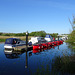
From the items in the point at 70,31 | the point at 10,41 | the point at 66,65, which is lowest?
the point at 66,65

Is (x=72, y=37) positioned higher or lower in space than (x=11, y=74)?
higher

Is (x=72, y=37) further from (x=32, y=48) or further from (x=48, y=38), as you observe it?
(x=48, y=38)

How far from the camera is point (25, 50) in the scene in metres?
19.1

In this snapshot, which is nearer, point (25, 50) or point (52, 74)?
point (52, 74)

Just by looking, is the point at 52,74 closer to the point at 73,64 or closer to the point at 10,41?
the point at 73,64

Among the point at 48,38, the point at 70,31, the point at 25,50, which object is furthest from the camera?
the point at 48,38

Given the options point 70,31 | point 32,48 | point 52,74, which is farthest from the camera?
point 32,48

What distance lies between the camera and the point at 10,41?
791 inches

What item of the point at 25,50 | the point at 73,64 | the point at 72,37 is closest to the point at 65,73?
the point at 73,64

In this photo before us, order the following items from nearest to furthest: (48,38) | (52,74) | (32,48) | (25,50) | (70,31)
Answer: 1. (52,74)
2. (70,31)
3. (25,50)
4. (32,48)
5. (48,38)

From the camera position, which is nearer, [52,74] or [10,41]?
[52,74]

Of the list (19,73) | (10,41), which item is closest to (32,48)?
(10,41)

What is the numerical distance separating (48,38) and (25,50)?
18333mm

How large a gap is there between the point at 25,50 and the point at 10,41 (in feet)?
11.9
